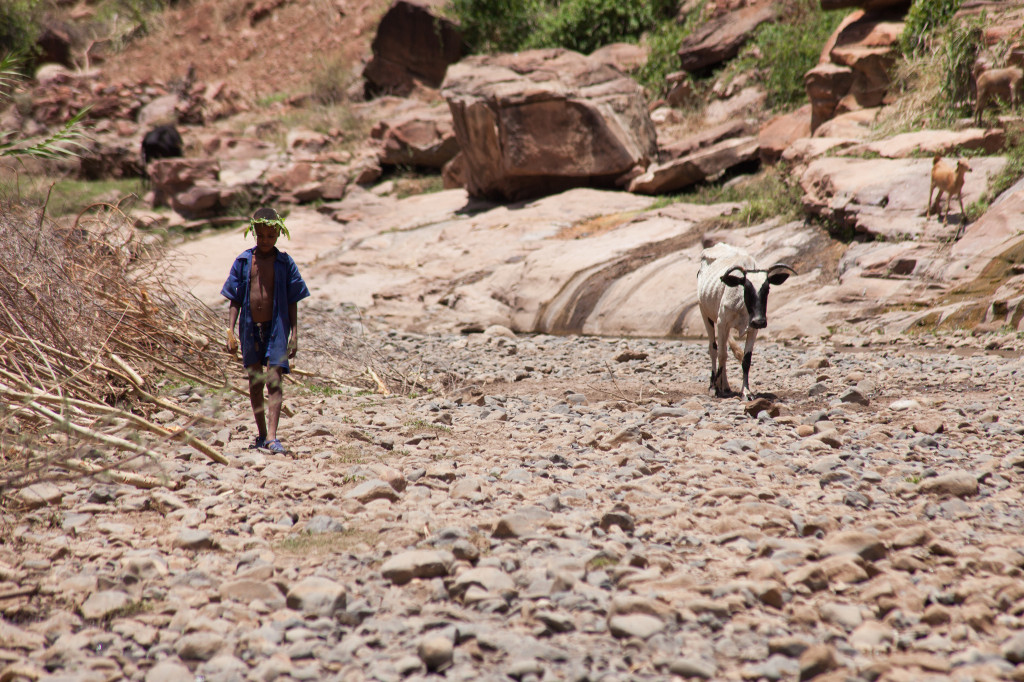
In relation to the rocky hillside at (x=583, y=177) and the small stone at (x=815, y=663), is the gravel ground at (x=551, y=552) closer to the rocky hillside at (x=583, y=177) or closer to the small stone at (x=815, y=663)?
the small stone at (x=815, y=663)

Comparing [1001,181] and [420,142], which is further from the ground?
[420,142]

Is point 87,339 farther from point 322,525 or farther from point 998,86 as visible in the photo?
point 998,86

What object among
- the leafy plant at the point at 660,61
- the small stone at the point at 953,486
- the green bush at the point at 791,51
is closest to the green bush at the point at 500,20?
the leafy plant at the point at 660,61

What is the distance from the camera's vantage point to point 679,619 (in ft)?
9.68

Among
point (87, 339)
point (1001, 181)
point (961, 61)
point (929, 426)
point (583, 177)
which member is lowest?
point (929, 426)

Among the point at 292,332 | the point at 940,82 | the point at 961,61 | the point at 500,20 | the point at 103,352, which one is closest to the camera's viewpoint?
the point at 292,332

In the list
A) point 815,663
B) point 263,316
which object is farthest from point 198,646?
point 263,316

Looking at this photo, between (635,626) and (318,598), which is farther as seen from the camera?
(318,598)

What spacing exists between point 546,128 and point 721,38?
6.74 m

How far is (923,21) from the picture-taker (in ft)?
48.9

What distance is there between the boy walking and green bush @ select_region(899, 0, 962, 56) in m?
13.5

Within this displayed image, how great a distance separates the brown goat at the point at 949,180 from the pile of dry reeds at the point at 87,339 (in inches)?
355

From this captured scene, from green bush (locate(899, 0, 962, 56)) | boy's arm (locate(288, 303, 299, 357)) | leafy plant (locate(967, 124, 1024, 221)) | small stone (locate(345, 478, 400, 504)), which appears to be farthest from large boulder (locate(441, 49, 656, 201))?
small stone (locate(345, 478, 400, 504))

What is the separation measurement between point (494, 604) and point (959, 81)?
1401 cm
